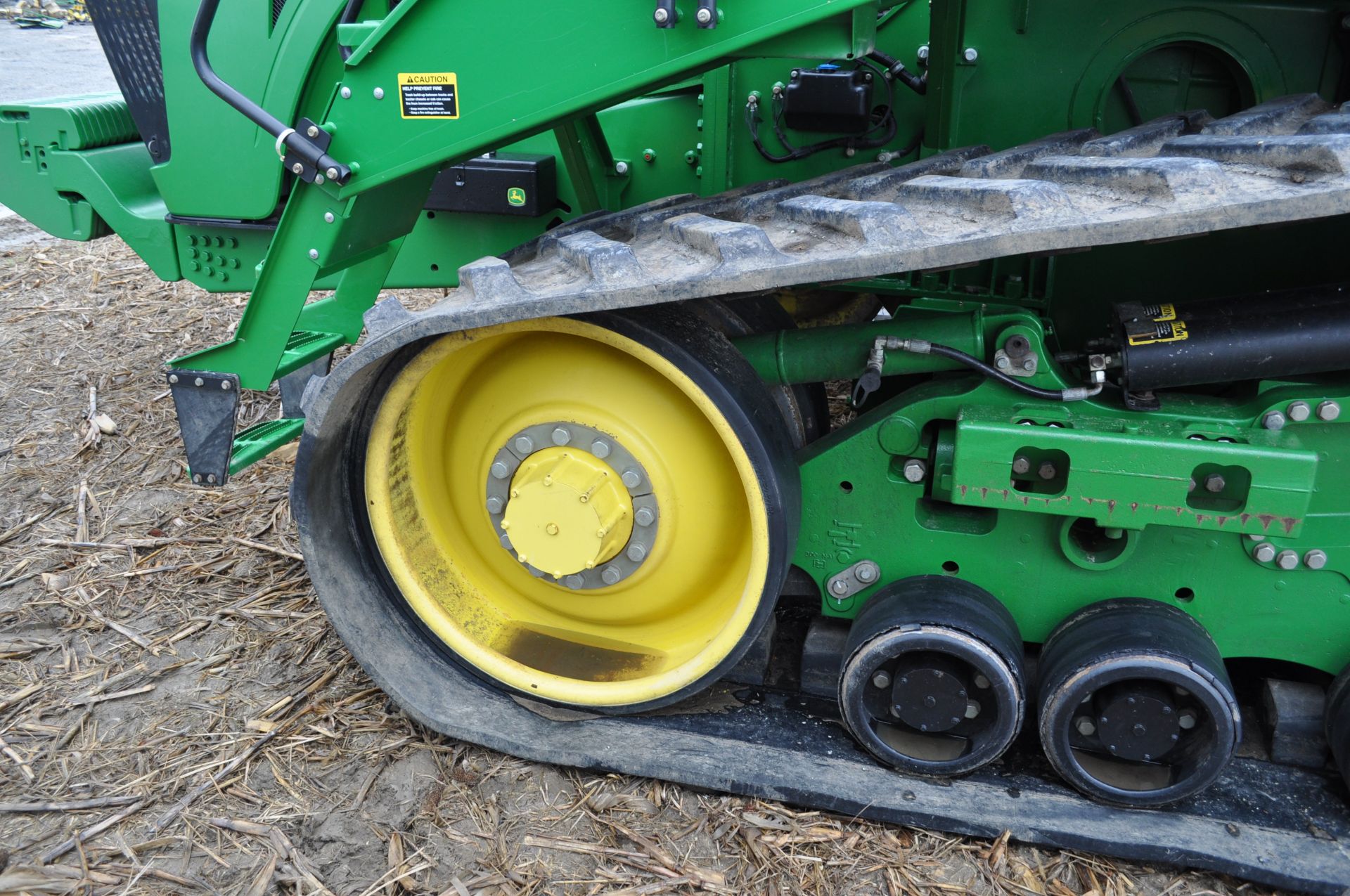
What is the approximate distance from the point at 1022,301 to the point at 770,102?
2.80ft

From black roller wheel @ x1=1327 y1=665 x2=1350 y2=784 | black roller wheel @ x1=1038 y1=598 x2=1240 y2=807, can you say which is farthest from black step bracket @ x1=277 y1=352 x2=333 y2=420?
black roller wheel @ x1=1327 y1=665 x2=1350 y2=784

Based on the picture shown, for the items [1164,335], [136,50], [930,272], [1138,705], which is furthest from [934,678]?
[136,50]

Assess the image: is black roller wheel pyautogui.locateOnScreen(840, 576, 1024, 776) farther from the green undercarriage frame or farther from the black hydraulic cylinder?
the black hydraulic cylinder

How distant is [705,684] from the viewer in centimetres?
212

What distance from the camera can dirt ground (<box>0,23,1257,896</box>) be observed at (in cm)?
198

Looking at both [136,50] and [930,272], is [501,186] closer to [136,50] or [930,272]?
[136,50]

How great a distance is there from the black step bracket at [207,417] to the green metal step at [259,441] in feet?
0.13

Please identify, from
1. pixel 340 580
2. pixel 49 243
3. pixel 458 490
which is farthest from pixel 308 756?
pixel 49 243

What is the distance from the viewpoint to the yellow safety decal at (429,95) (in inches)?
73.4

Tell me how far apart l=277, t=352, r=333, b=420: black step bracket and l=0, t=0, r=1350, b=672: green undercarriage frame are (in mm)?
590

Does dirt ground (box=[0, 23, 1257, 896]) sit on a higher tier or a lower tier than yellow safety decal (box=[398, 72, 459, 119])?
lower

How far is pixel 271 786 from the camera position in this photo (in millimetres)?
2197

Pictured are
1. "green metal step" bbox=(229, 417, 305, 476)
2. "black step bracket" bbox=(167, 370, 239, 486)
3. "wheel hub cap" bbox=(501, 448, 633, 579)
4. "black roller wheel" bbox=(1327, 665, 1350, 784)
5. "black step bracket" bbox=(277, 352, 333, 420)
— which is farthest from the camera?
"black step bracket" bbox=(277, 352, 333, 420)

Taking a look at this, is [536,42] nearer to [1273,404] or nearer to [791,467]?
[791,467]
